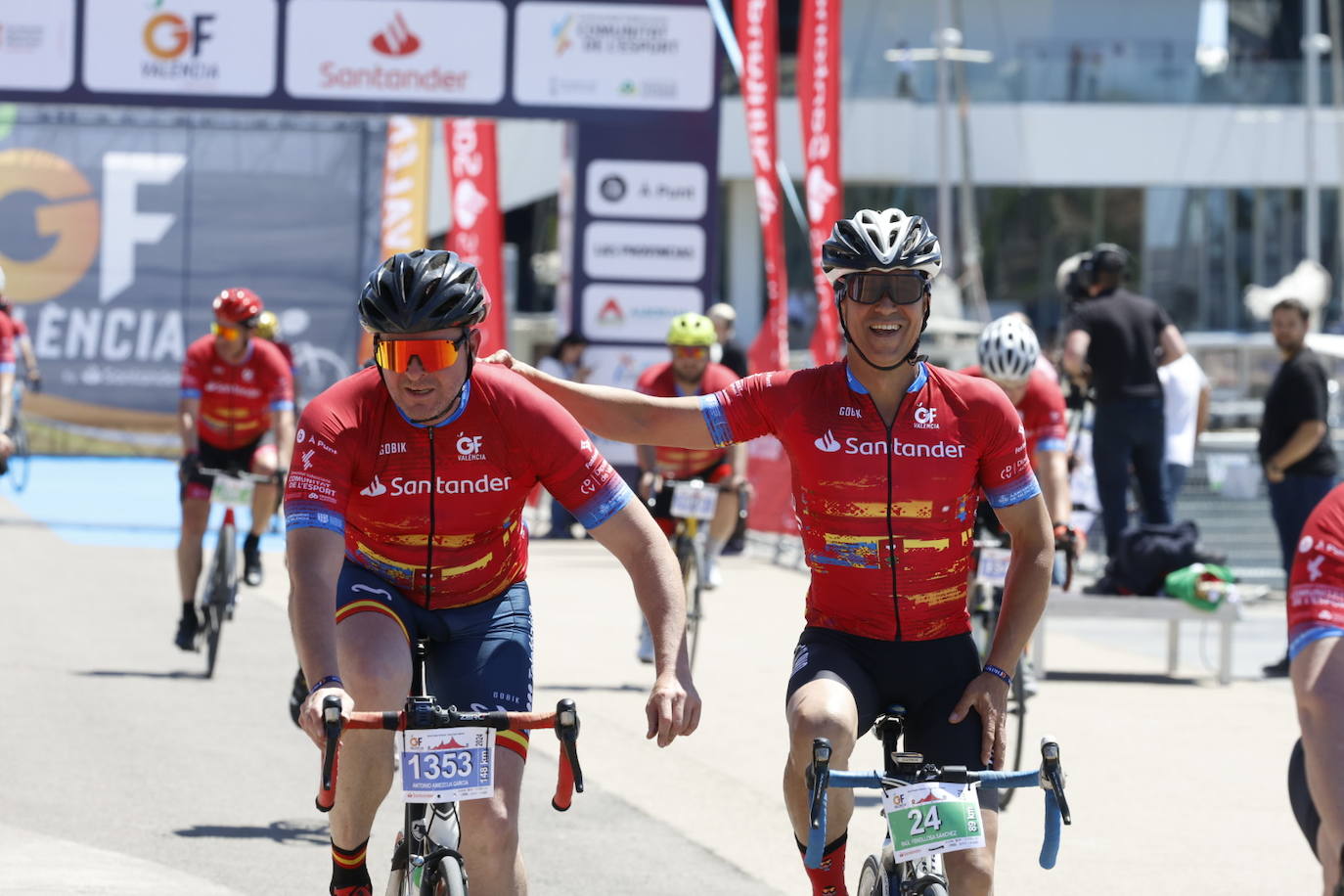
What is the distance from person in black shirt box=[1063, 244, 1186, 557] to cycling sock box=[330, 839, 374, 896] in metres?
8.28

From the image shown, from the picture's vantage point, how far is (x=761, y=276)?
42469 mm

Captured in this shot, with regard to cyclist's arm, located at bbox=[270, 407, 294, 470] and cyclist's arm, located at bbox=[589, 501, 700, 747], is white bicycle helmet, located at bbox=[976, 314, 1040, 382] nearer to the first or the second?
cyclist's arm, located at bbox=[589, 501, 700, 747]

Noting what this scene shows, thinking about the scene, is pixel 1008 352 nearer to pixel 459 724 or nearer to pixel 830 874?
pixel 830 874

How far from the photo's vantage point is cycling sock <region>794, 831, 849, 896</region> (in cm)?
502

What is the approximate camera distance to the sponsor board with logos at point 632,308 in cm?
2134

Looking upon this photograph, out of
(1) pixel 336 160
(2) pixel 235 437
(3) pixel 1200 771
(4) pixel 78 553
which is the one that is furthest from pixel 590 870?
(1) pixel 336 160

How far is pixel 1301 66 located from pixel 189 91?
28.6 meters

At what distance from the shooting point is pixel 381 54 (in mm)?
19828

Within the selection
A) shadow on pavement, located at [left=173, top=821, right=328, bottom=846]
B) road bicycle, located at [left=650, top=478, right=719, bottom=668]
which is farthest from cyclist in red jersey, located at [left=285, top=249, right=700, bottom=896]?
road bicycle, located at [left=650, top=478, right=719, bottom=668]

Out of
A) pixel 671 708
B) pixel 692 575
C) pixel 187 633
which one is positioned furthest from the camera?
pixel 692 575

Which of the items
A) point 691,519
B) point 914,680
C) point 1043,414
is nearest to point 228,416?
point 691,519

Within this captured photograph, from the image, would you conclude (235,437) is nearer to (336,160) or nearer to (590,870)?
(590,870)

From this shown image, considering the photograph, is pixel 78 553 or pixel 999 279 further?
pixel 999 279

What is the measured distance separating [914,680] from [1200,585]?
7514 millimetres
